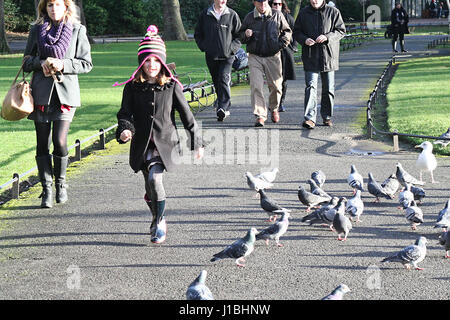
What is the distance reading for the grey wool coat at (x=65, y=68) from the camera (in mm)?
8391

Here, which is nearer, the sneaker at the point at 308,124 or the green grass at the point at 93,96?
the green grass at the point at 93,96

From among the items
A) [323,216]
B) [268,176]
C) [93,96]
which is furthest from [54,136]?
[93,96]

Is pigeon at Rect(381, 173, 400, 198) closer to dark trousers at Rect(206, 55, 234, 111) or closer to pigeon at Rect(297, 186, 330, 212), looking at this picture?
pigeon at Rect(297, 186, 330, 212)

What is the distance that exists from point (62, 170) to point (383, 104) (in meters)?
10.1

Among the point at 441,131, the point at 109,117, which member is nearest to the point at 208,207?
the point at 441,131

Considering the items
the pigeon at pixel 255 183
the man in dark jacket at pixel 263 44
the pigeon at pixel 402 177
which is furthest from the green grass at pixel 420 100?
the pigeon at pixel 255 183

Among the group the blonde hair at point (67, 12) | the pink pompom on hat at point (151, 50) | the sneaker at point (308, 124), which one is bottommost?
the sneaker at point (308, 124)

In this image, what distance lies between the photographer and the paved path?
5930 millimetres

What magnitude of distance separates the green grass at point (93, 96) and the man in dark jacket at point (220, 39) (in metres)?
2.30

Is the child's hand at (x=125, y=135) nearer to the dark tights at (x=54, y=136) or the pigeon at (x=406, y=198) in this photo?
the dark tights at (x=54, y=136)

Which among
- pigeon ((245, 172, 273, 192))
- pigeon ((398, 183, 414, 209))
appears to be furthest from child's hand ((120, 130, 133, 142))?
pigeon ((398, 183, 414, 209))

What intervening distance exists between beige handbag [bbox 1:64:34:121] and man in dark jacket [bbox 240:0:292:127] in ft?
18.5

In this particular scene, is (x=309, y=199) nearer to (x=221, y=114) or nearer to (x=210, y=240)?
(x=210, y=240)

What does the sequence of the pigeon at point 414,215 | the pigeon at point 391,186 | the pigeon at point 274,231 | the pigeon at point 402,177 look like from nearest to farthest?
the pigeon at point 274,231
the pigeon at point 414,215
the pigeon at point 391,186
the pigeon at point 402,177
